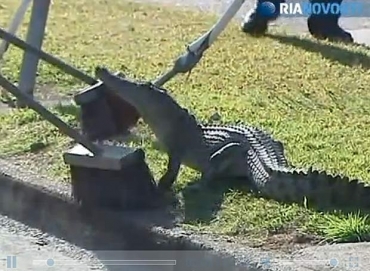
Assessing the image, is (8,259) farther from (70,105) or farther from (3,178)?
(70,105)

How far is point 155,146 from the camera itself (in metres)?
5.71

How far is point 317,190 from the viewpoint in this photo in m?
4.79

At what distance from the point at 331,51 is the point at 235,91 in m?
1.59

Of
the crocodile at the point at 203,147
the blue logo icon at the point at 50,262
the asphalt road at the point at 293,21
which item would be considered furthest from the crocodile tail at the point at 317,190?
the asphalt road at the point at 293,21

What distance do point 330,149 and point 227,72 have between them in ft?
6.71

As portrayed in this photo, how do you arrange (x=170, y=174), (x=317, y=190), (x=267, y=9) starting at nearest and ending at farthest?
(x=317, y=190)
(x=170, y=174)
(x=267, y=9)

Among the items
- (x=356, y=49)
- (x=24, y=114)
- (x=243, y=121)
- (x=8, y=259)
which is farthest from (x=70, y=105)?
(x=356, y=49)

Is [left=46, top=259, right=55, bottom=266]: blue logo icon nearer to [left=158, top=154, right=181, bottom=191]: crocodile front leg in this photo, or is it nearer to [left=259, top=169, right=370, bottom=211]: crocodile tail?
[left=158, top=154, right=181, bottom=191]: crocodile front leg

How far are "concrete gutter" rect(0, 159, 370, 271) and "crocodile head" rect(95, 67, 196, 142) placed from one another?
0.51 metres

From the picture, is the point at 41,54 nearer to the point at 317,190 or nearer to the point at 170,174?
the point at 170,174

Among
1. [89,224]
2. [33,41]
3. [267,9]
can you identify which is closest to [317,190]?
[89,224]

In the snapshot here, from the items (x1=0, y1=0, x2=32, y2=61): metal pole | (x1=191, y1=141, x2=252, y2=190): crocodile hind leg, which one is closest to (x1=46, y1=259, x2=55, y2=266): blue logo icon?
(x1=191, y1=141, x2=252, y2=190): crocodile hind leg

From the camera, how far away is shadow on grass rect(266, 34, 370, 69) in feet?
26.3

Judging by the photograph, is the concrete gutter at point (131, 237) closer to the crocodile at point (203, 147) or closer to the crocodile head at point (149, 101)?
the crocodile at point (203, 147)
